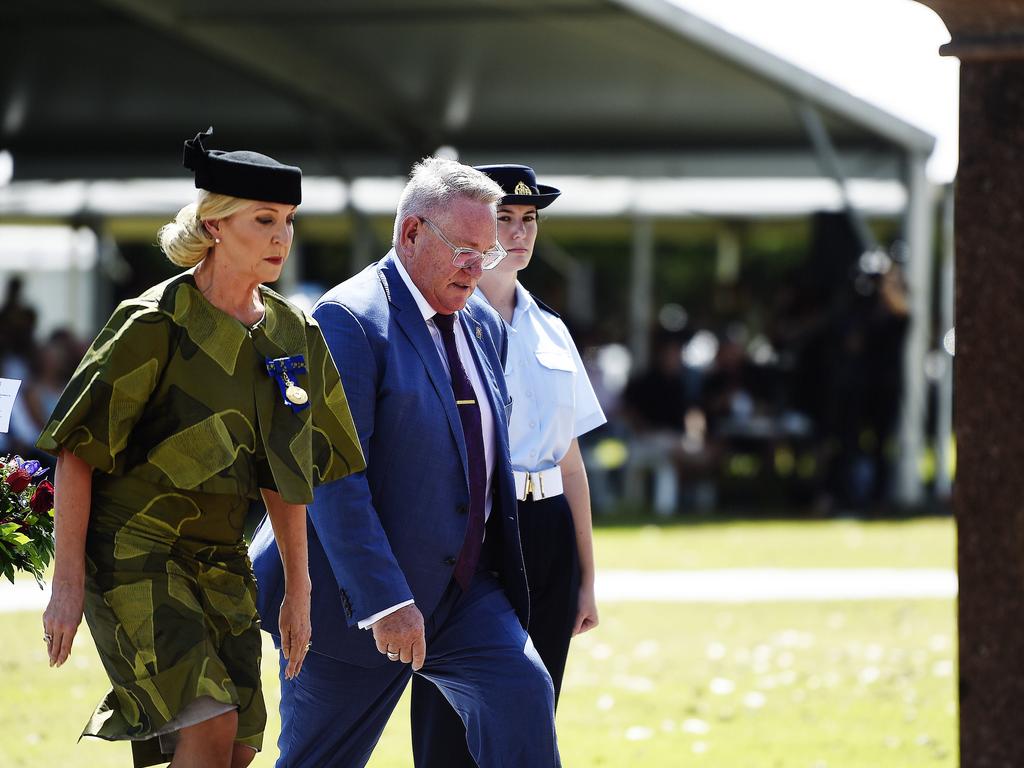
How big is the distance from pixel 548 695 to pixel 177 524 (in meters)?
1.07

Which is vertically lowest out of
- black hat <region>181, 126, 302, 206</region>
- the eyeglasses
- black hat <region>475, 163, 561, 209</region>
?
the eyeglasses

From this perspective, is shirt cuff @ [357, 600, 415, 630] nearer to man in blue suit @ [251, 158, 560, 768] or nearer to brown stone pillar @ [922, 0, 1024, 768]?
man in blue suit @ [251, 158, 560, 768]

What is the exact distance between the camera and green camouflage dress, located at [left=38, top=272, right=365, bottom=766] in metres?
3.68

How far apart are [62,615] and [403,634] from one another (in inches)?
33.9

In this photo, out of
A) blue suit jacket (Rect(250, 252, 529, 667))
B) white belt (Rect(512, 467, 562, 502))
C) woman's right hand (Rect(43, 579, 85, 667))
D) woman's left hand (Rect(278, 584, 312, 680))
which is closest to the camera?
woman's right hand (Rect(43, 579, 85, 667))

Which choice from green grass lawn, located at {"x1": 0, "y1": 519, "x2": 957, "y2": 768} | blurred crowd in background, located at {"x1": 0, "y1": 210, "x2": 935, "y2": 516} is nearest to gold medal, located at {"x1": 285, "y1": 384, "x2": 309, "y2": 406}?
green grass lawn, located at {"x1": 0, "y1": 519, "x2": 957, "y2": 768}

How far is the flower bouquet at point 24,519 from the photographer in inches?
163

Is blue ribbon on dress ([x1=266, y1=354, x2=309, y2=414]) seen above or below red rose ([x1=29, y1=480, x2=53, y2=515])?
above

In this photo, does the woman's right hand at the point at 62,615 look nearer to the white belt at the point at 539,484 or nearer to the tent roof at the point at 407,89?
the white belt at the point at 539,484

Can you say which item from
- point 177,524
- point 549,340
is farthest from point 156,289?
point 549,340

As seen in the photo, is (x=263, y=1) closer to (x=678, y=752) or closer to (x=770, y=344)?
(x=770, y=344)

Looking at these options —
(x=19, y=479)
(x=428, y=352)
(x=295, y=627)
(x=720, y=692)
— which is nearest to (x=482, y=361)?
(x=428, y=352)

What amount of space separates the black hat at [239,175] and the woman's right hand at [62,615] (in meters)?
0.91

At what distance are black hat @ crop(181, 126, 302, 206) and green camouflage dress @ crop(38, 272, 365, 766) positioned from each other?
227mm
